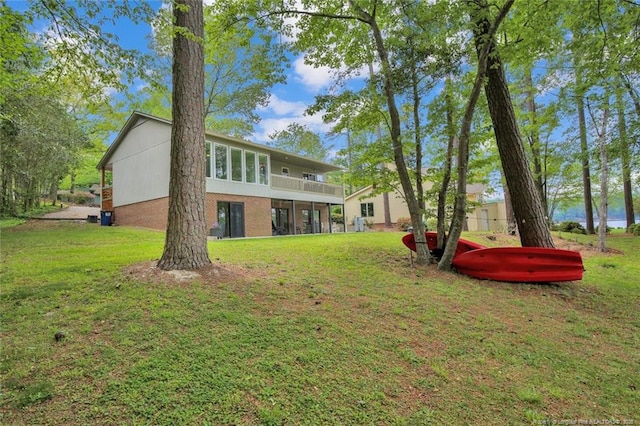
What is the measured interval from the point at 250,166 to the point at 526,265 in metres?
13.6

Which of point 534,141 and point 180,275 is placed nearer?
point 180,275

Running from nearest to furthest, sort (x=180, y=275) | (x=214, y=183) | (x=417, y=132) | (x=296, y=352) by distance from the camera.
A: 1. (x=296, y=352)
2. (x=180, y=275)
3. (x=417, y=132)
4. (x=214, y=183)

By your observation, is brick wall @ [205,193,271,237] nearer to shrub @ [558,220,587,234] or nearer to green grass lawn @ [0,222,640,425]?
green grass lawn @ [0,222,640,425]

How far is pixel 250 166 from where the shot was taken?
661 inches

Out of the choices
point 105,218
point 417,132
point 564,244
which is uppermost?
point 417,132

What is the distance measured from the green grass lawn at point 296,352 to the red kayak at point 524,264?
687mm

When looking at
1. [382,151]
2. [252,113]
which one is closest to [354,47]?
[382,151]

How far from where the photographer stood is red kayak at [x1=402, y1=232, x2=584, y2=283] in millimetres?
5750

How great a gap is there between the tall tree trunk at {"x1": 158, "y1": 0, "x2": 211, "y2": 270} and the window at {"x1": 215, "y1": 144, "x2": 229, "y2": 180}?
9946mm

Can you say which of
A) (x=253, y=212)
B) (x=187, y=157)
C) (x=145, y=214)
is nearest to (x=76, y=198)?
(x=145, y=214)

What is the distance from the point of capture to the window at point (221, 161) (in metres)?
15.0

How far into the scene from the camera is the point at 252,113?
2200 cm

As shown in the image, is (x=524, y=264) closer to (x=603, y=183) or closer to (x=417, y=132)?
(x=417, y=132)

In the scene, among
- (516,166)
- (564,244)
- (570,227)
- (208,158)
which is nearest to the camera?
(516,166)
